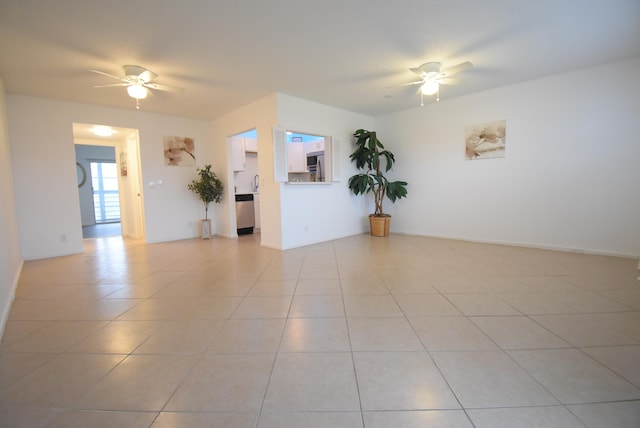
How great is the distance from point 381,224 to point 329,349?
4085 millimetres

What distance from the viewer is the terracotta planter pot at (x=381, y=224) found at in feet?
18.2

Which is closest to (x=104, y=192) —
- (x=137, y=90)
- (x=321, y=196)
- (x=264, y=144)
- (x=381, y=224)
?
(x=137, y=90)

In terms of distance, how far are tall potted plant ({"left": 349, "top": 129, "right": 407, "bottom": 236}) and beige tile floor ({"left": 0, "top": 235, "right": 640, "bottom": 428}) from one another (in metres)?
2.33

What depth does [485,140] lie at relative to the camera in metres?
4.65

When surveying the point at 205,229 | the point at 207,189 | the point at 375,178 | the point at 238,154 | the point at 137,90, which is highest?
the point at 137,90

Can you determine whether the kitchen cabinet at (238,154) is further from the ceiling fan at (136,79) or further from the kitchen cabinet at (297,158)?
the ceiling fan at (136,79)

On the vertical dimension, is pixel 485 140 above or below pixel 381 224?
above

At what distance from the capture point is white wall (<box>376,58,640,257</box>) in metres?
3.59

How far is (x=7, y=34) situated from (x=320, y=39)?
2890 millimetres

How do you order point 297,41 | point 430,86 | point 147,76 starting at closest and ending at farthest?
point 297,41, point 147,76, point 430,86

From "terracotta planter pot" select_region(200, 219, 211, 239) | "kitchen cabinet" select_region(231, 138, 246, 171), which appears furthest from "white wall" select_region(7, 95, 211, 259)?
"kitchen cabinet" select_region(231, 138, 246, 171)

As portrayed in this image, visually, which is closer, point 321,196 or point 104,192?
point 321,196

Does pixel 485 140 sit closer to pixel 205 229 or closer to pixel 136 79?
pixel 136 79

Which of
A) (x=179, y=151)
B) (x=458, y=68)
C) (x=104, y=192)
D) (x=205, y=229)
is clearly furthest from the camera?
(x=104, y=192)
